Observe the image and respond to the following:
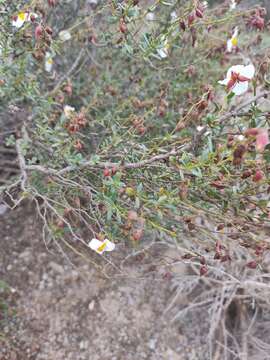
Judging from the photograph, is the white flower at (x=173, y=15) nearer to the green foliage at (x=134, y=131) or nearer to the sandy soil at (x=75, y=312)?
the green foliage at (x=134, y=131)

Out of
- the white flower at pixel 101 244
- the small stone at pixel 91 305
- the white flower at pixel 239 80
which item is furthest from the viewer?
the small stone at pixel 91 305

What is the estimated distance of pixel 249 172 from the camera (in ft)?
3.33

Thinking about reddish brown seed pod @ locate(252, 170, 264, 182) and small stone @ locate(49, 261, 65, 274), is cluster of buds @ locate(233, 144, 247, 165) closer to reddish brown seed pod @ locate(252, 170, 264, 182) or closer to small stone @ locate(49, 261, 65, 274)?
reddish brown seed pod @ locate(252, 170, 264, 182)

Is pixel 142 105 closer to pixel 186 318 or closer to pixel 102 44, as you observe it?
pixel 102 44

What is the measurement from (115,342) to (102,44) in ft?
3.87

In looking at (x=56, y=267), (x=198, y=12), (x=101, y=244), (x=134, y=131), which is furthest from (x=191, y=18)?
(x=56, y=267)

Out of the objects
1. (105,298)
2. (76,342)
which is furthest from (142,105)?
(76,342)

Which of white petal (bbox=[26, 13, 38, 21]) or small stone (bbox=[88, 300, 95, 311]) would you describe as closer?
white petal (bbox=[26, 13, 38, 21])

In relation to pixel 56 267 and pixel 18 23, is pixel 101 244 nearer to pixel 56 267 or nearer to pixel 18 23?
pixel 18 23

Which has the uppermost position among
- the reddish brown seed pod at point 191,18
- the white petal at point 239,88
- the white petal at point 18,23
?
the white petal at point 18,23

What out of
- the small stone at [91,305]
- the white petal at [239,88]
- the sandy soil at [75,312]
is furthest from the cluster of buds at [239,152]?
the small stone at [91,305]

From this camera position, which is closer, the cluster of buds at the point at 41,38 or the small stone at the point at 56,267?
the cluster of buds at the point at 41,38

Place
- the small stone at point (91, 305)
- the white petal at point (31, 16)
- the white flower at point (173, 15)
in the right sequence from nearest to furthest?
the white petal at point (31, 16)
the white flower at point (173, 15)
the small stone at point (91, 305)

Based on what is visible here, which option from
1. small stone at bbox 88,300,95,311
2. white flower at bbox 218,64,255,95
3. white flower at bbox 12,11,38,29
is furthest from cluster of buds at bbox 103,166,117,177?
small stone at bbox 88,300,95,311
